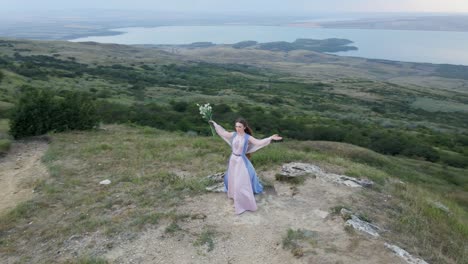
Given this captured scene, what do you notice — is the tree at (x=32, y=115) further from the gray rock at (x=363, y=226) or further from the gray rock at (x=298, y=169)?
the gray rock at (x=363, y=226)

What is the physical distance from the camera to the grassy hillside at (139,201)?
898cm

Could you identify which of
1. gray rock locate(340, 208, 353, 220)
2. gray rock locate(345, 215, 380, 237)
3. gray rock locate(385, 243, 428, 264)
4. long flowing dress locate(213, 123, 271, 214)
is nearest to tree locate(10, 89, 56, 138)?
long flowing dress locate(213, 123, 271, 214)

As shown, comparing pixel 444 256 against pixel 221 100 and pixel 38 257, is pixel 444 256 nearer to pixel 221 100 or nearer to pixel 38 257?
pixel 38 257

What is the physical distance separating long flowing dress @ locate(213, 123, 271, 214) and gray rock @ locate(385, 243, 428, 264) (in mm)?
3494

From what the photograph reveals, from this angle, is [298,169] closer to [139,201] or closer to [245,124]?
[245,124]

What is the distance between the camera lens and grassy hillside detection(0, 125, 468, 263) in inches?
353

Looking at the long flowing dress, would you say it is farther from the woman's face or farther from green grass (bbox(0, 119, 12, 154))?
green grass (bbox(0, 119, 12, 154))

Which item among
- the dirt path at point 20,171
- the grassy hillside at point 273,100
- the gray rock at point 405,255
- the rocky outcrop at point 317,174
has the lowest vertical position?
the grassy hillside at point 273,100

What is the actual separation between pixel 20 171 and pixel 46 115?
22.4 feet

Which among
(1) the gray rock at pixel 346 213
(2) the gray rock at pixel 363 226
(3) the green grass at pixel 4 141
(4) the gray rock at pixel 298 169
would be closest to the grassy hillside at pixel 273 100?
(3) the green grass at pixel 4 141

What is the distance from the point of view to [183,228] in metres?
9.30

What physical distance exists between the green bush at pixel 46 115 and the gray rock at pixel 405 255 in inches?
725

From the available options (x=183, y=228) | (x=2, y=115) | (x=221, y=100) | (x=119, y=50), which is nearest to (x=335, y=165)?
(x=183, y=228)

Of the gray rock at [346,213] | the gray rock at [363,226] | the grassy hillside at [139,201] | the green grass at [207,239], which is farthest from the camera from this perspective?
the gray rock at [346,213]
